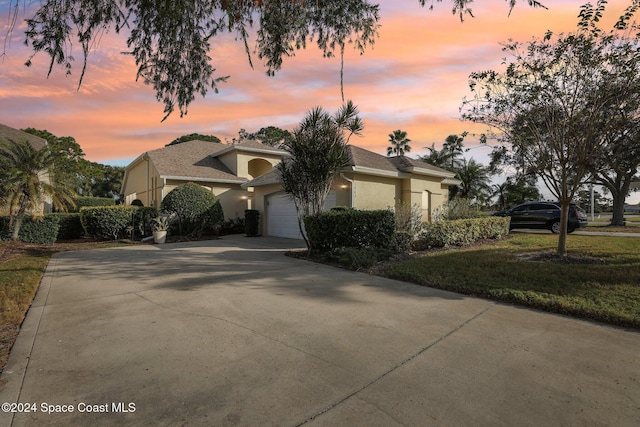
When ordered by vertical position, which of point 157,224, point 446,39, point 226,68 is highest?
point 446,39

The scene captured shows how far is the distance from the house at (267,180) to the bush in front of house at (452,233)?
8.72ft

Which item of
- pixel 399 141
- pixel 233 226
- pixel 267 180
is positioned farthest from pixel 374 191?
pixel 399 141

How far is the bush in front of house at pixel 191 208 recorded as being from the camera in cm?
1566

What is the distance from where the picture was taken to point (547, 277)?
635 cm

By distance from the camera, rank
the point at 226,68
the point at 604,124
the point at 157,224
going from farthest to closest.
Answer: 1. the point at 157,224
2. the point at 604,124
3. the point at 226,68

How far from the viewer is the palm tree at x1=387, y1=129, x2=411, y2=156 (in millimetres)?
34647

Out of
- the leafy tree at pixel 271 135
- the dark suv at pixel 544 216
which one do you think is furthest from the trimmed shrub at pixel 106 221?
the leafy tree at pixel 271 135

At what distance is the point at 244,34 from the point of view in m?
6.04

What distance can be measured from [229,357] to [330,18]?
629cm

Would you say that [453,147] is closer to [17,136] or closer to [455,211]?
[455,211]

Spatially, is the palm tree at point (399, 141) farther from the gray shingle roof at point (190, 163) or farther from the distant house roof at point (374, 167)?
the gray shingle roof at point (190, 163)

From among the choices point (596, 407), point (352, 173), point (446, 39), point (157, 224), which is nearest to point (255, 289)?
point (596, 407)

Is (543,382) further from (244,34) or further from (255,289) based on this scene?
(244,34)

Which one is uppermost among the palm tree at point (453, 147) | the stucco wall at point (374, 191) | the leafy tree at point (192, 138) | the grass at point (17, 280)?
the leafy tree at point (192, 138)
